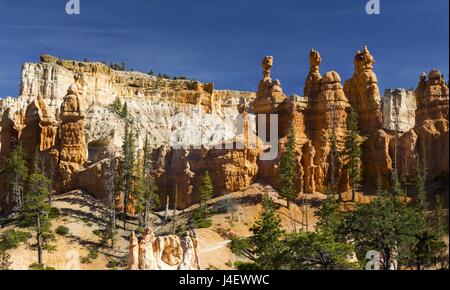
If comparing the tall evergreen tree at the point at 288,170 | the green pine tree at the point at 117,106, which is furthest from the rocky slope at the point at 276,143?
the green pine tree at the point at 117,106

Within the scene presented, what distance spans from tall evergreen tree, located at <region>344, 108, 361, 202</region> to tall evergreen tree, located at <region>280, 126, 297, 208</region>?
5.94m

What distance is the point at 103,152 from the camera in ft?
261

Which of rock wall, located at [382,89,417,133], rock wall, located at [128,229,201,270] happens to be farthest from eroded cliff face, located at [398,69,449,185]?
rock wall, located at [128,229,201,270]

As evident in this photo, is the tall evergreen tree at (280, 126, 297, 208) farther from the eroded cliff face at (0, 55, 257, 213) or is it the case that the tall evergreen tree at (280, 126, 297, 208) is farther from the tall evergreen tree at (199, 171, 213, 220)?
the tall evergreen tree at (199, 171, 213, 220)

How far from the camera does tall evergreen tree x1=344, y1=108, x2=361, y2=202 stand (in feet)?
219

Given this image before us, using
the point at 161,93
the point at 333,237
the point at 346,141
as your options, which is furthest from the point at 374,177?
the point at 161,93

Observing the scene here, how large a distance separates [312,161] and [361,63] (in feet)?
44.6

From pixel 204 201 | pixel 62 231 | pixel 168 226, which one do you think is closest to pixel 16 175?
pixel 62 231

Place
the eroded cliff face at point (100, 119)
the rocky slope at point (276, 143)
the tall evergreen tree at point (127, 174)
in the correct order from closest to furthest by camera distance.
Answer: the rocky slope at point (276, 143), the tall evergreen tree at point (127, 174), the eroded cliff face at point (100, 119)

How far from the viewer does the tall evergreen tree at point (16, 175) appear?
70.7 meters

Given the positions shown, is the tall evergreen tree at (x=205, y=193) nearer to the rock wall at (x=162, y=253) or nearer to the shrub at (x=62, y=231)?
the shrub at (x=62, y=231)

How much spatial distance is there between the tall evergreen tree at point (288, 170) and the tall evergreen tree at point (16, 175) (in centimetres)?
2922

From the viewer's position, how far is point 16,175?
70.9 metres

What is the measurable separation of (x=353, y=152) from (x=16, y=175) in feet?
124
